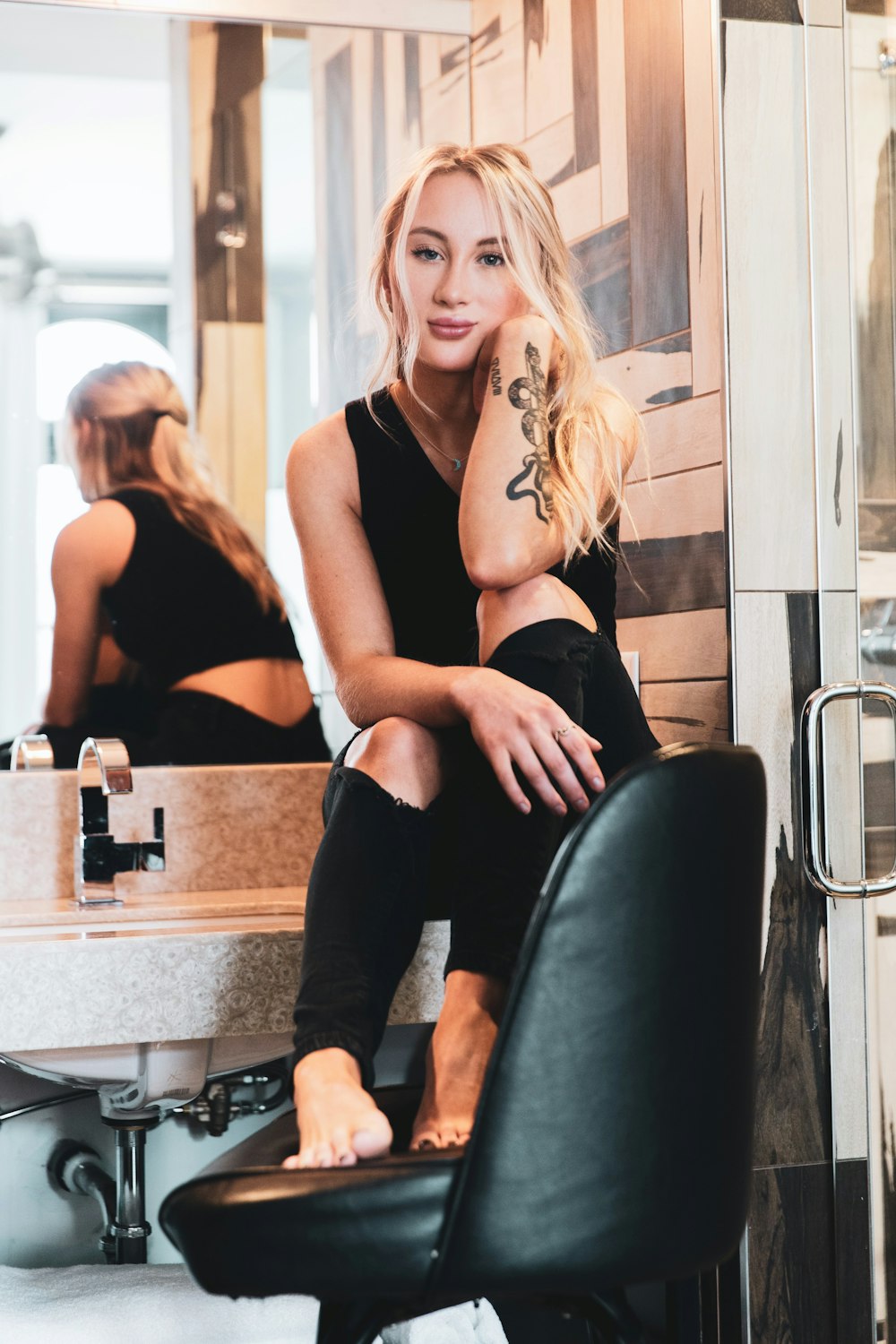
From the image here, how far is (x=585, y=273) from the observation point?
5.89 feet

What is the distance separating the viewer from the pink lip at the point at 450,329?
151 centimetres

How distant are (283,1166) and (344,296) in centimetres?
135

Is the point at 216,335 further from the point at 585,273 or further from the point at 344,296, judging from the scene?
the point at 585,273

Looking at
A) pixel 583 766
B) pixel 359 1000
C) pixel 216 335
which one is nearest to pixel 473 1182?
pixel 359 1000

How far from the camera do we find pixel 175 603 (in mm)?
1841

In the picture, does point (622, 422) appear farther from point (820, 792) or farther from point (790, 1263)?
point (790, 1263)

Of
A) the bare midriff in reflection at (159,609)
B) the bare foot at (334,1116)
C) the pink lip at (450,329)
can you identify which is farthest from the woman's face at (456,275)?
the bare foot at (334,1116)

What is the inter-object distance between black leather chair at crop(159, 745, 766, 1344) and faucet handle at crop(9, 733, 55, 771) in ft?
3.27

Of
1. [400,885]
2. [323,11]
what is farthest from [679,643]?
[323,11]

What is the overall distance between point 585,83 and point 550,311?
0.47m

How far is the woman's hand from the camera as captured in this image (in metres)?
1.10

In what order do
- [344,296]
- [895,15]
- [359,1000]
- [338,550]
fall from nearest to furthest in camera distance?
[359,1000]
[895,15]
[338,550]
[344,296]

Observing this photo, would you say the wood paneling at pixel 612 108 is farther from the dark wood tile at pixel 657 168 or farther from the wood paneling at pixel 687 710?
the wood paneling at pixel 687 710

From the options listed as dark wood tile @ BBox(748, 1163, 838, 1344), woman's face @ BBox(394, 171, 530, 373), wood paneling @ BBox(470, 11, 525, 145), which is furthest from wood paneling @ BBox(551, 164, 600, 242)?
dark wood tile @ BBox(748, 1163, 838, 1344)
